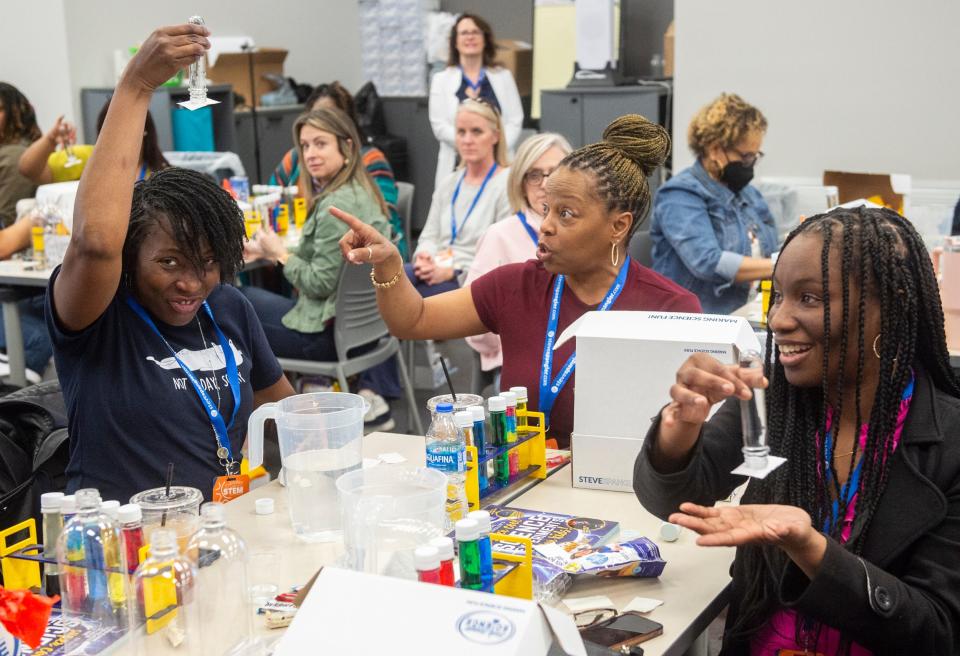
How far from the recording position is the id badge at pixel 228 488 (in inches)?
84.1

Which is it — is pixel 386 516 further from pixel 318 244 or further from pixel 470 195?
pixel 470 195

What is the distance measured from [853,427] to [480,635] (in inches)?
32.0

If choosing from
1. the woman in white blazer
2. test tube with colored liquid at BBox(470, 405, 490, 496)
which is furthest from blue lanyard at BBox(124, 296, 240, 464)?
the woman in white blazer

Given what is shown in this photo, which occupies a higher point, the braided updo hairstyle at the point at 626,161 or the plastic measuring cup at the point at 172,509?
the braided updo hairstyle at the point at 626,161

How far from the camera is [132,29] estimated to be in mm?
8031

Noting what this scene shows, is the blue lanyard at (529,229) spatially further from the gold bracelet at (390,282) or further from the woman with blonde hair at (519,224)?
the gold bracelet at (390,282)

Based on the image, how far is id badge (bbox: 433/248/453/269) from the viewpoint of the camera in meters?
4.81

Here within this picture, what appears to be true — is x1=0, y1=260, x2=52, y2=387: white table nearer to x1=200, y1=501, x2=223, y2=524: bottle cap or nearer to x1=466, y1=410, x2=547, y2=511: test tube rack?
x1=466, y1=410, x2=547, y2=511: test tube rack

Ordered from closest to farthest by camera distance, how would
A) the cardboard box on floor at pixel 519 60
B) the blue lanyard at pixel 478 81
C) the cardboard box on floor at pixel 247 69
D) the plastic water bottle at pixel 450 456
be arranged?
the plastic water bottle at pixel 450 456 < the blue lanyard at pixel 478 81 < the cardboard box on floor at pixel 247 69 < the cardboard box on floor at pixel 519 60

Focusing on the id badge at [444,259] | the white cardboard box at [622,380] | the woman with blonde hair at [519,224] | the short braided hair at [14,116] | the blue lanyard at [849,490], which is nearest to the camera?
the blue lanyard at [849,490]

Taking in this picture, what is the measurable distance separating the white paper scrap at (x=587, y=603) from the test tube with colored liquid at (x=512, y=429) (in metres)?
0.53

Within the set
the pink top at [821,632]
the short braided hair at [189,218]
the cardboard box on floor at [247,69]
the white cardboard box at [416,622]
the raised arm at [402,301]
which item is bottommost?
the pink top at [821,632]

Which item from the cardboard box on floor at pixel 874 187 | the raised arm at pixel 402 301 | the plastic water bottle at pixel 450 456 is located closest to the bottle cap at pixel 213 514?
the plastic water bottle at pixel 450 456

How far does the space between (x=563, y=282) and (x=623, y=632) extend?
1.27m
